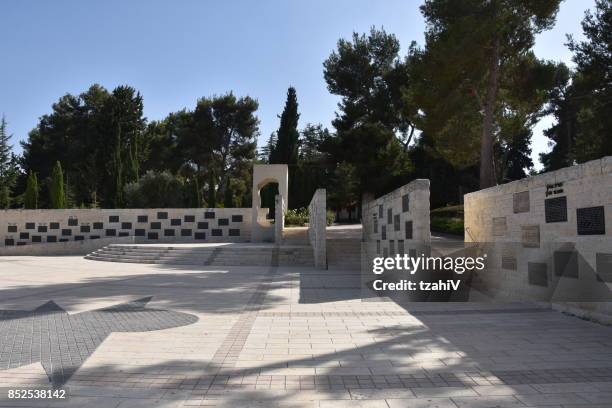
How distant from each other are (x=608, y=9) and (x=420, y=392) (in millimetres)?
22216

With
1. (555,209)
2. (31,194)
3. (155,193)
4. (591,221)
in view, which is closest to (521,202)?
(555,209)

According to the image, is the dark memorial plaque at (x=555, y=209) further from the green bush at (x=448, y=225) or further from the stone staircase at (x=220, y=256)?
the green bush at (x=448, y=225)

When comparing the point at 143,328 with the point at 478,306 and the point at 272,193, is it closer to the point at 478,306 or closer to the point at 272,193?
the point at 478,306

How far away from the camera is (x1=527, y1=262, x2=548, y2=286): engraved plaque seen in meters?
7.48

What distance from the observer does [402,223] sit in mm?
10945

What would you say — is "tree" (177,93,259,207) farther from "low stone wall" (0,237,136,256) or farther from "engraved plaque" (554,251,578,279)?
"engraved plaque" (554,251,578,279)

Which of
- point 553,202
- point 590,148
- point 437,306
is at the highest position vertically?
point 590,148

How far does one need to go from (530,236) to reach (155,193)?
29.4 metres

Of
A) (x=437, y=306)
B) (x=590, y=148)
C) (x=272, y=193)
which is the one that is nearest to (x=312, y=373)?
(x=437, y=306)

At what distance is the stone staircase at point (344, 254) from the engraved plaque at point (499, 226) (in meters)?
5.52

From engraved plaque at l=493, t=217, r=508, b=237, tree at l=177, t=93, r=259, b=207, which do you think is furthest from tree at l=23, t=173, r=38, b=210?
engraved plaque at l=493, t=217, r=508, b=237

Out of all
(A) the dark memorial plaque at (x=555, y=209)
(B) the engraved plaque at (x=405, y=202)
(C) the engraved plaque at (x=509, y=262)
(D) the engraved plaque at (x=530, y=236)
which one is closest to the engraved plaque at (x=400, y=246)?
(B) the engraved plaque at (x=405, y=202)

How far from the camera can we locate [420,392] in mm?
3682

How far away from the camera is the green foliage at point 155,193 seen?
107 ft
